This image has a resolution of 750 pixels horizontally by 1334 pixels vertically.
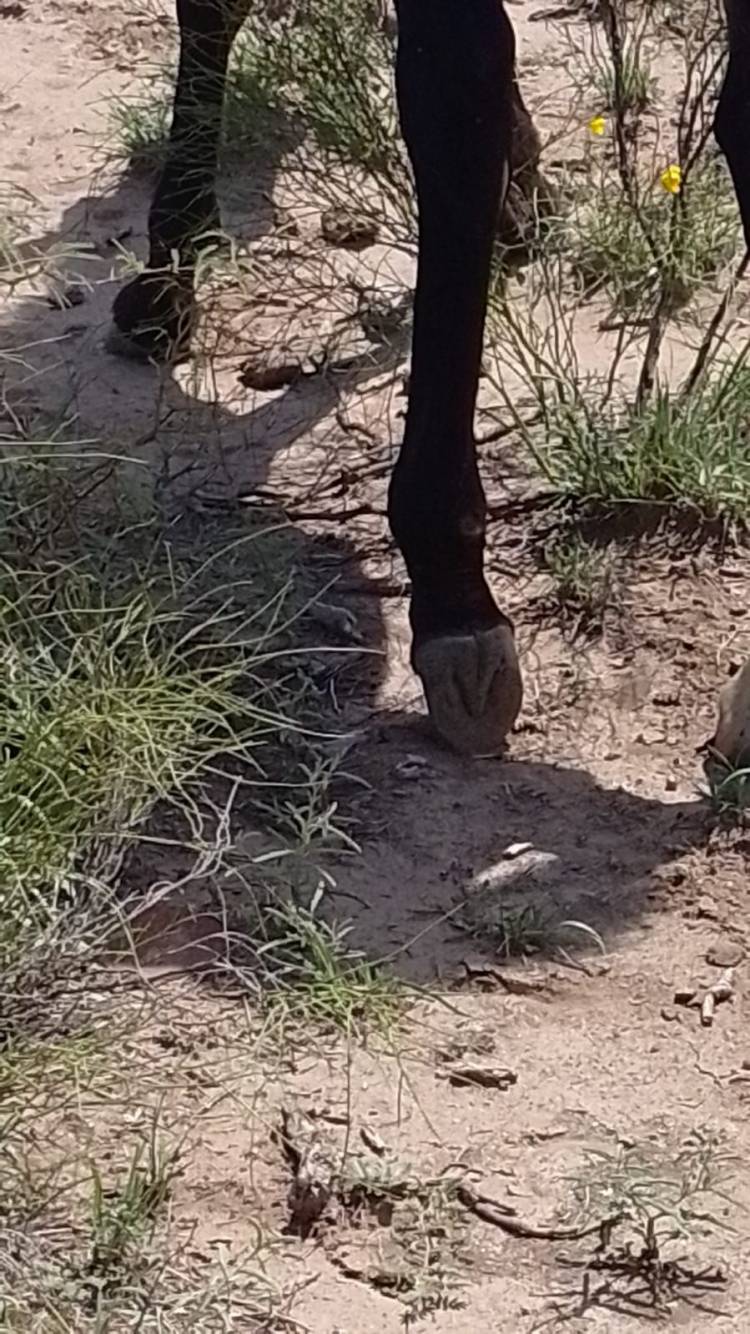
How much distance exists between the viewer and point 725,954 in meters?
2.19

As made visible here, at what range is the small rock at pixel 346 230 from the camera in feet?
11.6

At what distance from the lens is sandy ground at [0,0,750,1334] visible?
180cm

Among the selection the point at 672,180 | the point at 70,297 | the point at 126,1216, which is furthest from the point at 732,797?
the point at 70,297

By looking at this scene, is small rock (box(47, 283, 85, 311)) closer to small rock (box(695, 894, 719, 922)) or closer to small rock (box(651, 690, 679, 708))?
small rock (box(651, 690, 679, 708))

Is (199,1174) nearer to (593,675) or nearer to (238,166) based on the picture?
(593,675)

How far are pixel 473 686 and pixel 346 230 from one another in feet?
4.52

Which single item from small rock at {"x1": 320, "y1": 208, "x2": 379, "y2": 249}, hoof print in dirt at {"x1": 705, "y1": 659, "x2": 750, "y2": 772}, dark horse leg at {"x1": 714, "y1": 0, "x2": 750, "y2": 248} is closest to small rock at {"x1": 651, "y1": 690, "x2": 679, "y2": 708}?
hoof print in dirt at {"x1": 705, "y1": 659, "x2": 750, "y2": 772}

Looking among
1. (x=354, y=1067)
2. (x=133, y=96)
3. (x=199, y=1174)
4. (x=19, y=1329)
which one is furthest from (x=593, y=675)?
(x=133, y=96)

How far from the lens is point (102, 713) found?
219 centimetres

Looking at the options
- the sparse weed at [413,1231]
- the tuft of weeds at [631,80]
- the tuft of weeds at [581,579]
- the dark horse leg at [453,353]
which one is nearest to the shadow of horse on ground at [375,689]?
the dark horse leg at [453,353]

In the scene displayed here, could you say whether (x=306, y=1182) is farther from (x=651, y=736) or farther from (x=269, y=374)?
(x=269, y=374)

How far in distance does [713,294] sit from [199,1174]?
202 cm

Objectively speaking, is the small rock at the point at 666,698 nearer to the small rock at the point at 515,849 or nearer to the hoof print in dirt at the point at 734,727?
the hoof print in dirt at the point at 734,727

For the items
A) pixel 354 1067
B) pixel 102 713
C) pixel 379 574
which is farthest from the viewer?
pixel 379 574
